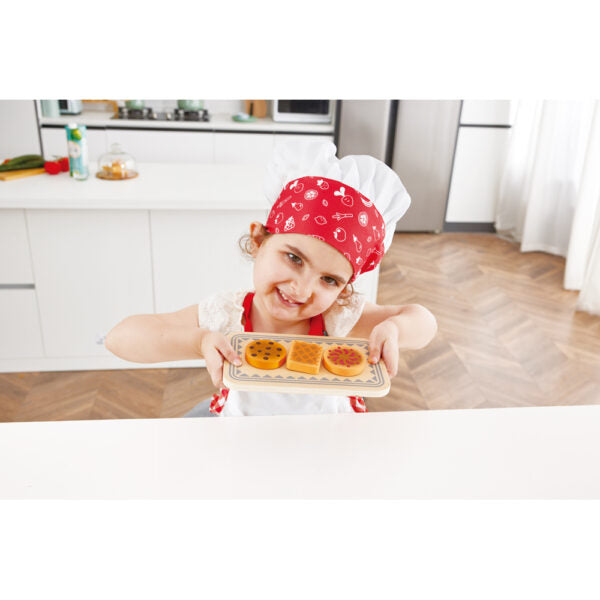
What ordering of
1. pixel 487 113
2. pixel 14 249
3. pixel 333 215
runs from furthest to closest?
pixel 487 113 < pixel 14 249 < pixel 333 215

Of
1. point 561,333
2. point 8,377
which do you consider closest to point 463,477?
point 8,377

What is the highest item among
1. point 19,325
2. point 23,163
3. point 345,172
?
point 345,172

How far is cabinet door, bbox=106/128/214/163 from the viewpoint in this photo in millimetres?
3711

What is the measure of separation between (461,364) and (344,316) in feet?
5.15

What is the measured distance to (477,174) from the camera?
4.25 m

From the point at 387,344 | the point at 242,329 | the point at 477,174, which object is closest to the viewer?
the point at 387,344

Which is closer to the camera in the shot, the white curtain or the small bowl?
the white curtain

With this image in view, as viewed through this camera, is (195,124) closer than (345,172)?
No

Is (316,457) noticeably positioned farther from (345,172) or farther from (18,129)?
(18,129)

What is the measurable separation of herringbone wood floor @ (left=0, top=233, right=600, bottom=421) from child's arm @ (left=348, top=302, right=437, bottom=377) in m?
1.08

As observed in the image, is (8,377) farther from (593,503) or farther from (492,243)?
(492,243)

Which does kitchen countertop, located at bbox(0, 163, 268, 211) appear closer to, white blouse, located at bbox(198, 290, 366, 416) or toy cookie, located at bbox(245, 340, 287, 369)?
white blouse, located at bbox(198, 290, 366, 416)

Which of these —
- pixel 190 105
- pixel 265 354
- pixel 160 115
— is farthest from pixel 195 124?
pixel 265 354

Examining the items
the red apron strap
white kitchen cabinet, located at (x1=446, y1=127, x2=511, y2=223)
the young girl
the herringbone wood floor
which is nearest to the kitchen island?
the herringbone wood floor
